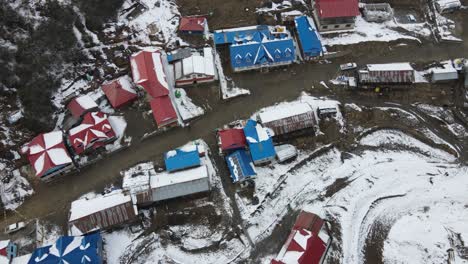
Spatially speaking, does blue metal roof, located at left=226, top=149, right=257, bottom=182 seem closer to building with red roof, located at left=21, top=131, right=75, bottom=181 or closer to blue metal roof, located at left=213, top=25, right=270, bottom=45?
blue metal roof, located at left=213, top=25, right=270, bottom=45

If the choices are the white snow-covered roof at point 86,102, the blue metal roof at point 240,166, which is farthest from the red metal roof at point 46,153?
the blue metal roof at point 240,166

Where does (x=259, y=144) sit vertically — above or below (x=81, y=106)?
below

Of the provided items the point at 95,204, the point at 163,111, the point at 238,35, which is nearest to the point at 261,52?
the point at 238,35

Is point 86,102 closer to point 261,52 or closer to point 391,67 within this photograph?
point 261,52

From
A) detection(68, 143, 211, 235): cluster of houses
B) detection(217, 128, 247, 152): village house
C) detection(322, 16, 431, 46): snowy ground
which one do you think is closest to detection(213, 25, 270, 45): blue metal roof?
detection(322, 16, 431, 46): snowy ground

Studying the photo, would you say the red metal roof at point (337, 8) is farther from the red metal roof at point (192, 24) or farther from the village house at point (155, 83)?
the village house at point (155, 83)

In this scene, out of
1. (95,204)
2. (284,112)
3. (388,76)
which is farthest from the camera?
(388,76)
